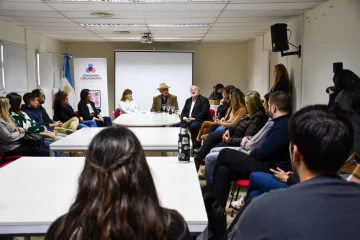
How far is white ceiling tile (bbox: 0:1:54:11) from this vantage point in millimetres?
4906

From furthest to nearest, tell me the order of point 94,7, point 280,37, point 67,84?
point 67,84 → point 280,37 → point 94,7

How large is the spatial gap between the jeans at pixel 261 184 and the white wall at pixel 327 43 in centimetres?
211

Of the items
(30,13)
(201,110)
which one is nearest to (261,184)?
(201,110)

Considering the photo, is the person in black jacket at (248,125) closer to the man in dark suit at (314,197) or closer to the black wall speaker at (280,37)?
the black wall speaker at (280,37)

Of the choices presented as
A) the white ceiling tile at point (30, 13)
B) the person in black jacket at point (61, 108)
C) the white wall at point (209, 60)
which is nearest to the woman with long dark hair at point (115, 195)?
the white ceiling tile at point (30, 13)

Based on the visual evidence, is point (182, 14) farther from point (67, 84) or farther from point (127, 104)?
point (67, 84)

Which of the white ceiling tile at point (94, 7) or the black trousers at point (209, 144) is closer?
the black trousers at point (209, 144)

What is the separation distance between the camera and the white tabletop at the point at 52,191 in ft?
5.24

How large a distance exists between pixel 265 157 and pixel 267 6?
9.19 feet

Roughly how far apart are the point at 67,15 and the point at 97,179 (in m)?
5.32

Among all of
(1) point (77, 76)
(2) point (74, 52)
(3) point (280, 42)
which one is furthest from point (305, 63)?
(2) point (74, 52)

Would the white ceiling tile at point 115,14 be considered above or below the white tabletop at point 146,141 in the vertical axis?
above

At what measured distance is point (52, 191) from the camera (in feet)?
6.48

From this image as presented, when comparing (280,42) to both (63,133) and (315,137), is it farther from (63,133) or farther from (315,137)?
(315,137)
